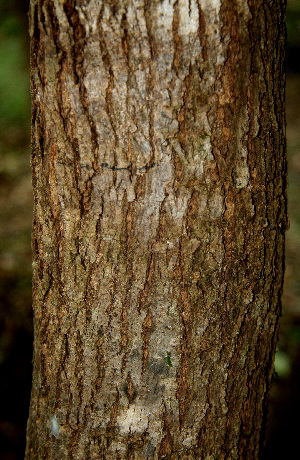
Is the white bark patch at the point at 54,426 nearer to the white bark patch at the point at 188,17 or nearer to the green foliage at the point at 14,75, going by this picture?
the white bark patch at the point at 188,17

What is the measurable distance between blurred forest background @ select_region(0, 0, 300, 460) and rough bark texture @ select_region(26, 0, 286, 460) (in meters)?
0.78

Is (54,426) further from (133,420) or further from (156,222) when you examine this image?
(156,222)

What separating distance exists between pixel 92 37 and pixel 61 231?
0.59 metres

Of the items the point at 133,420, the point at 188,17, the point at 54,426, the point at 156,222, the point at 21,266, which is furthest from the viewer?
Result: the point at 21,266

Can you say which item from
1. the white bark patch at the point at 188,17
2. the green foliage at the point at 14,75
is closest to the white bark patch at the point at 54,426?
the white bark patch at the point at 188,17

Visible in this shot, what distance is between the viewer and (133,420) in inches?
52.8

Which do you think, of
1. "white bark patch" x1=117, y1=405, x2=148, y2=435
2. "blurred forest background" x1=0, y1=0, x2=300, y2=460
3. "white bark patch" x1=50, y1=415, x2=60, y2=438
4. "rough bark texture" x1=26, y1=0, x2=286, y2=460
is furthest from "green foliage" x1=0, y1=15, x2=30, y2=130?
"white bark patch" x1=117, y1=405, x2=148, y2=435

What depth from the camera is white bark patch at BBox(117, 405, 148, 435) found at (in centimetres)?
133

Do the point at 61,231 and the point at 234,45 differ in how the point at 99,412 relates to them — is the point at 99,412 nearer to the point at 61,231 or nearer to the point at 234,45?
the point at 61,231

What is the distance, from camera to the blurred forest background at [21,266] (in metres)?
2.95

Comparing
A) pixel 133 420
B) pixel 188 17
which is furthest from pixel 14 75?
pixel 133 420

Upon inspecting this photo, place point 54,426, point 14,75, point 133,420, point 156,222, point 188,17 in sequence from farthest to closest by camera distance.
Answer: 1. point 14,75
2. point 54,426
3. point 133,420
4. point 156,222
5. point 188,17

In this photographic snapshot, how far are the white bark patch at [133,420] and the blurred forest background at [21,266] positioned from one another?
84 cm

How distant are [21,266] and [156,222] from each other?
11.3 ft
